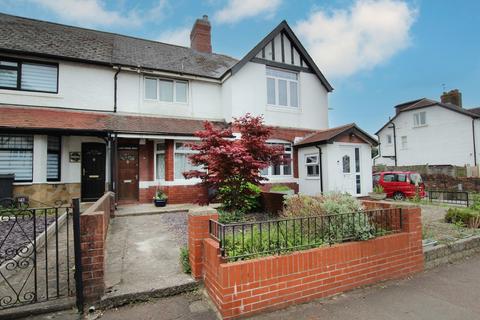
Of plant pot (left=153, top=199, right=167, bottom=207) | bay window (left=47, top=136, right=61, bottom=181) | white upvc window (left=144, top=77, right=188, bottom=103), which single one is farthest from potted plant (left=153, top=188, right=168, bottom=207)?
white upvc window (left=144, top=77, right=188, bottom=103)

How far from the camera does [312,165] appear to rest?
44.3 ft

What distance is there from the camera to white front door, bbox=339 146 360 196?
12.8 m

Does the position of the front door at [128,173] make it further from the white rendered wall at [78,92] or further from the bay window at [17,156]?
the bay window at [17,156]

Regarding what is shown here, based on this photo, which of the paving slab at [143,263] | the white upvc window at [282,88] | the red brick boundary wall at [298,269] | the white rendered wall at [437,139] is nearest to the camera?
the red brick boundary wall at [298,269]

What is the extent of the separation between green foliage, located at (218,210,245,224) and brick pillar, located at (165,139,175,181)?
12.7 feet

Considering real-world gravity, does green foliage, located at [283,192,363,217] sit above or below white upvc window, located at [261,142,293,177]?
below

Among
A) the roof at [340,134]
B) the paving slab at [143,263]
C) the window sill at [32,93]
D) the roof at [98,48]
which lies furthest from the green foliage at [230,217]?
the window sill at [32,93]

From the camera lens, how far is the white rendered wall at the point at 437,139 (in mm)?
23219

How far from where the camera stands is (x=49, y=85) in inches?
441

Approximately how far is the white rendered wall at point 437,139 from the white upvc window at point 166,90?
23404mm

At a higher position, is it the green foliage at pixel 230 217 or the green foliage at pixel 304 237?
the green foliage at pixel 304 237

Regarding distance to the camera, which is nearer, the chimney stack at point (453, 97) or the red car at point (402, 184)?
the red car at point (402, 184)

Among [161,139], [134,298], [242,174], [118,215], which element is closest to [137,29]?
[161,139]

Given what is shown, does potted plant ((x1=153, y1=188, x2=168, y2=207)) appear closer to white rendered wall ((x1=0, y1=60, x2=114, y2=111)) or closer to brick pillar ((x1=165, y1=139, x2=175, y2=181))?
brick pillar ((x1=165, y1=139, x2=175, y2=181))
